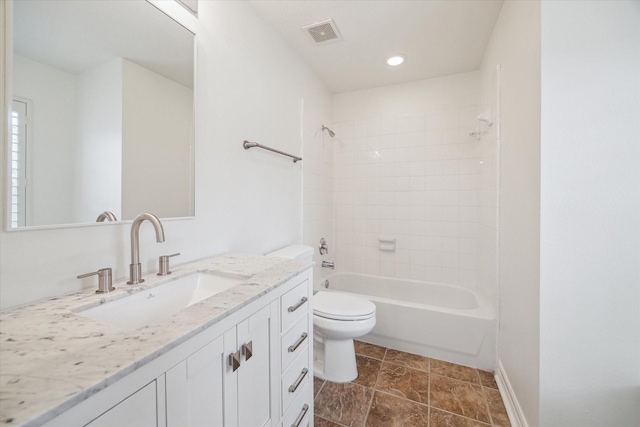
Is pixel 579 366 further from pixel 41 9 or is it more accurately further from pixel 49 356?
pixel 41 9

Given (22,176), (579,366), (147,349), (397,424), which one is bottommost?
(397,424)

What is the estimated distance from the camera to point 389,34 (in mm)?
1943

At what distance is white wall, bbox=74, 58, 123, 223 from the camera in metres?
0.88

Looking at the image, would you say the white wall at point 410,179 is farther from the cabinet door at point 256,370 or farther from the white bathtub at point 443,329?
the cabinet door at point 256,370

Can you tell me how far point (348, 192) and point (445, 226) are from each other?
108 cm

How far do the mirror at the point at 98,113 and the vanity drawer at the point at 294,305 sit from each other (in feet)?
2.15

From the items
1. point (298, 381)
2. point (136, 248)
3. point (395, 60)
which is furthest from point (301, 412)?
point (395, 60)

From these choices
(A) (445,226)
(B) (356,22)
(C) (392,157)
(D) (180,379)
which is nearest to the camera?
(D) (180,379)

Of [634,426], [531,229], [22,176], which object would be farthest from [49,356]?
[634,426]

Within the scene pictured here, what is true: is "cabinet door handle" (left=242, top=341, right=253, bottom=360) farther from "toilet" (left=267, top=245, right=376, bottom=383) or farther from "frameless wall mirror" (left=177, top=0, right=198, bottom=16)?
"frameless wall mirror" (left=177, top=0, right=198, bottom=16)

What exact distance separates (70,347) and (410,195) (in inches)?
107

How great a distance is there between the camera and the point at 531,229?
121 cm

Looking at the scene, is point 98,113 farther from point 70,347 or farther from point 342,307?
point 342,307

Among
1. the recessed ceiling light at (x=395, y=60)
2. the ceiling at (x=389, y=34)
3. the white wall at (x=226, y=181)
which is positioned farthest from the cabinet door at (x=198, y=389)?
the recessed ceiling light at (x=395, y=60)
